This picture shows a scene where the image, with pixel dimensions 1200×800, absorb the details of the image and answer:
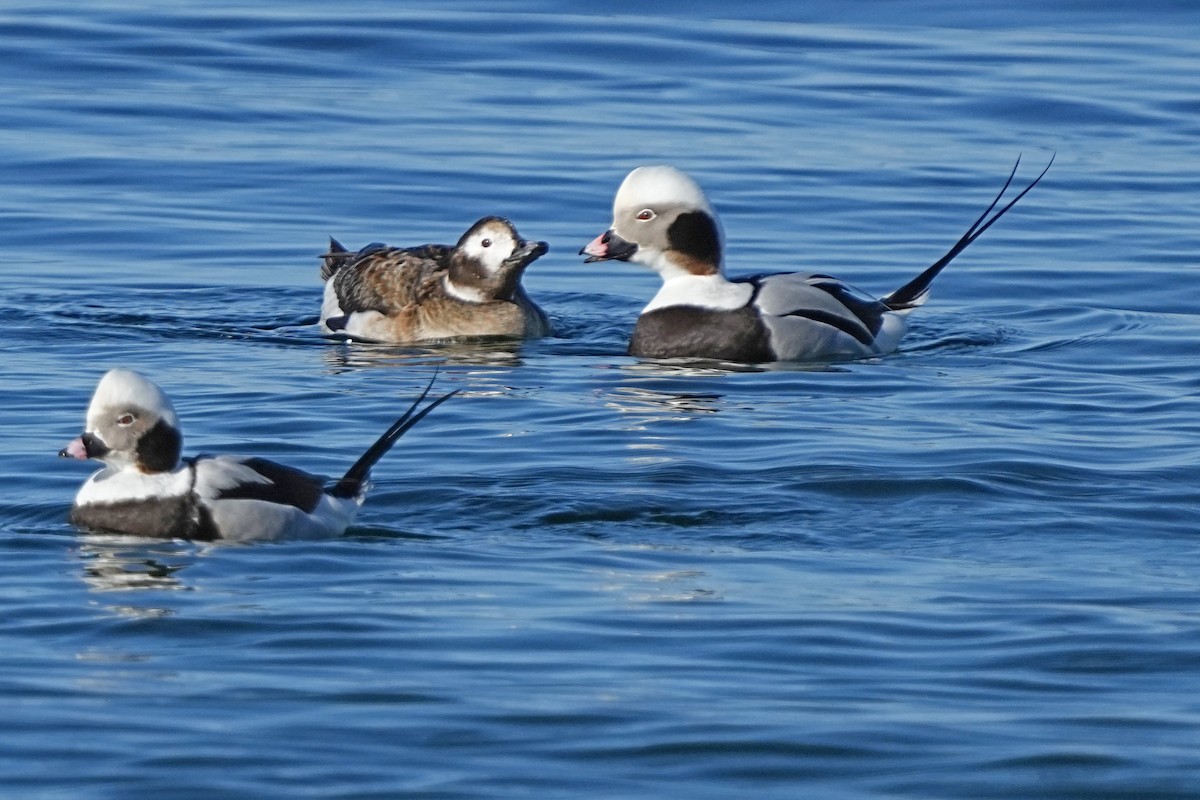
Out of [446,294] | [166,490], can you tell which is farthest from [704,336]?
[166,490]

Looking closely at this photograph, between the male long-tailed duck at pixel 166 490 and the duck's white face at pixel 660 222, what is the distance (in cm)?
499

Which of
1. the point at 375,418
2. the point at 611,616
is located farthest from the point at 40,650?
the point at 375,418

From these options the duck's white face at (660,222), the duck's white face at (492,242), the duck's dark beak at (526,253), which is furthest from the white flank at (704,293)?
the duck's white face at (492,242)

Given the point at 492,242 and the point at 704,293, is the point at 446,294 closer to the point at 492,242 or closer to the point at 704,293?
the point at 492,242

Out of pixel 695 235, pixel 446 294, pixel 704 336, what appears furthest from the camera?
pixel 446 294

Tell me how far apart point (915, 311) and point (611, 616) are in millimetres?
7446

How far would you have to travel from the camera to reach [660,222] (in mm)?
13641

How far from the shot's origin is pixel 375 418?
37.3ft

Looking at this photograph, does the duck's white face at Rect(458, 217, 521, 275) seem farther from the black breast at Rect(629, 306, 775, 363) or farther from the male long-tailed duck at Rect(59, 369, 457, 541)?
the male long-tailed duck at Rect(59, 369, 457, 541)

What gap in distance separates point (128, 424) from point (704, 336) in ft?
17.0

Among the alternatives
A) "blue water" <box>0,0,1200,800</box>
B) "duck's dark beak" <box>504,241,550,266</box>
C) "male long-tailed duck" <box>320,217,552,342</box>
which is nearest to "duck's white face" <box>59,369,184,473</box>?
"blue water" <box>0,0,1200,800</box>

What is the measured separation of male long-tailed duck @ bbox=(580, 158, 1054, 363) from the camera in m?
13.3

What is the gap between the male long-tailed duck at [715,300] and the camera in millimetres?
13258

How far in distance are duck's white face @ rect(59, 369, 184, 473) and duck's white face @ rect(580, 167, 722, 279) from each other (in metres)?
5.09
